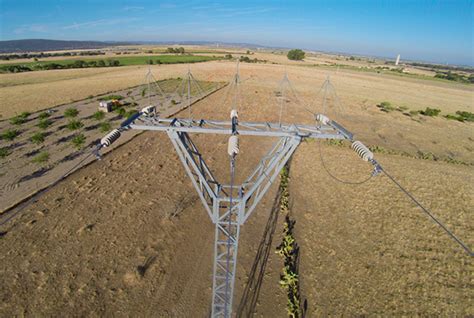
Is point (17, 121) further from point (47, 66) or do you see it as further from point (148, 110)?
point (47, 66)

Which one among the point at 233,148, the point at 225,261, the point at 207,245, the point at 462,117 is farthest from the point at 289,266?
the point at 462,117

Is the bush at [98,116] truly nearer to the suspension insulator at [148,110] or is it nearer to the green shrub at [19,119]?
the green shrub at [19,119]

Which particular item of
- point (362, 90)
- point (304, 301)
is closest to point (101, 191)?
point (304, 301)

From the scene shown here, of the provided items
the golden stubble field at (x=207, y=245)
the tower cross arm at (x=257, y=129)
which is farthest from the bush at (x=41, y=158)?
the tower cross arm at (x=257, y=129)

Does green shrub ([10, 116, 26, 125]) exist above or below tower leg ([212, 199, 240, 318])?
below

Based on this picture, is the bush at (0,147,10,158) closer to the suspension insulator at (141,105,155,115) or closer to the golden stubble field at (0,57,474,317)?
the golden stubble field at (0,57,474,317)

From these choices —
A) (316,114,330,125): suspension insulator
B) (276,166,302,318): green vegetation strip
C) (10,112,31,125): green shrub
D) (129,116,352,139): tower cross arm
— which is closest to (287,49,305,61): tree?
(10,112,31,125): green shrub

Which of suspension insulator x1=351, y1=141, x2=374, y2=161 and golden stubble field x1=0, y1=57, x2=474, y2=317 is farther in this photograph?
golden stubble field x1=0, y1=57, x2=474, y2=317

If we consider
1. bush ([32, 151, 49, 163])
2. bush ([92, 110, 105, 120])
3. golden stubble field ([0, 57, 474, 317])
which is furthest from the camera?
bush ([92, 110, 105, 120])
